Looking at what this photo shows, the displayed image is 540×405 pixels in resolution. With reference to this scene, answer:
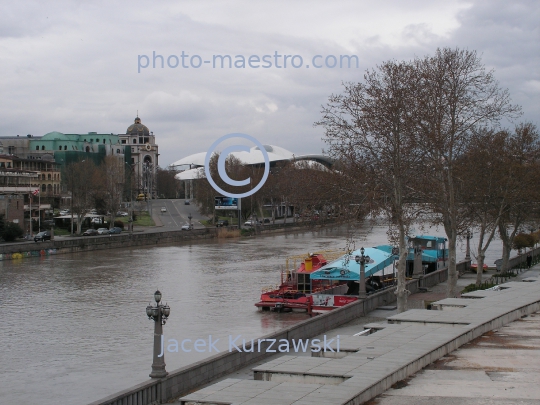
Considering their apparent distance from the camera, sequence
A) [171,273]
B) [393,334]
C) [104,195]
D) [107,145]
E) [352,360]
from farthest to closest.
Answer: [107,145]
[104,195]
[171,273]
[393,334]
[352,360]

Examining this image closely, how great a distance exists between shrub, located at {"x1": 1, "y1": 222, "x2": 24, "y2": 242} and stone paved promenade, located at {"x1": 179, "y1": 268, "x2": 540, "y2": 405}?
140 ft

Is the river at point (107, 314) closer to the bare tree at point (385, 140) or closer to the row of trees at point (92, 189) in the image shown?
the bare tree at point (385, 140)

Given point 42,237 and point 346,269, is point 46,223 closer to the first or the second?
point 42,237

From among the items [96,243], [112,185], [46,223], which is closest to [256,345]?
[96,243]

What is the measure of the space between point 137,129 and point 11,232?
96958 mm

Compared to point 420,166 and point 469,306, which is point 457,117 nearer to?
point 420,166

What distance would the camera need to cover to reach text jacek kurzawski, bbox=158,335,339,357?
564 inches

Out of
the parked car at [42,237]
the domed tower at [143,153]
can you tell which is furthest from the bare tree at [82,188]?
the domed tower at [143,153]

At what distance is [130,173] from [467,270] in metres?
69.2

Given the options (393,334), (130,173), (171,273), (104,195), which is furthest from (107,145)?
(393,334)

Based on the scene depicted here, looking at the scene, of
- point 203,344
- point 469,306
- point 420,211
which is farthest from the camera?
point 420,211

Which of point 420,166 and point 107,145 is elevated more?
point 107,145

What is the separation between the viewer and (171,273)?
39688mm

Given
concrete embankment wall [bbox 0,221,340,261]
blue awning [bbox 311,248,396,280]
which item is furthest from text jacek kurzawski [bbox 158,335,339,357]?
concrete embankment wall [bbox 0,221,340,261]
